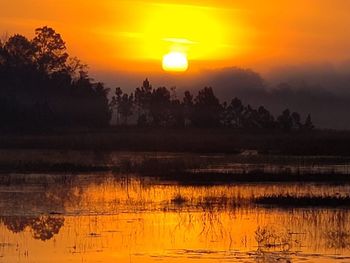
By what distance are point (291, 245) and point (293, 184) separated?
43.7 ft

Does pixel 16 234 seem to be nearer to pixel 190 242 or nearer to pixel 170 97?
pixel 190 242

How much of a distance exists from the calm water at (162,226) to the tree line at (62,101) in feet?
158

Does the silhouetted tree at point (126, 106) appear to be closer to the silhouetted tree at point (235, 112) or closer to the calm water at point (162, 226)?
the silhouetted tree at point (235, 112)

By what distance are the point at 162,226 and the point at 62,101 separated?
64.2 metres

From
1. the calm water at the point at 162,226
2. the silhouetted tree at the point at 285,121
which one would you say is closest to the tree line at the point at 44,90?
the silhouetted tree at the point at 285,121

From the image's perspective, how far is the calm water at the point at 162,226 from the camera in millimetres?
14977

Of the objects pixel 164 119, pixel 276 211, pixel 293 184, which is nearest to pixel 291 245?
pixel 276 211

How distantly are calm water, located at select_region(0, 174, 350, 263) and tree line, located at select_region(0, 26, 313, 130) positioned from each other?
4818 centimetres

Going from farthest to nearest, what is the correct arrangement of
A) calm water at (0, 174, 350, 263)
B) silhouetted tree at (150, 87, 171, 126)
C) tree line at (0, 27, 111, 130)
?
silhouetted tree at (150, 87, 171, 126) → tree line at (0, 27, 111, 130) → calm water at (0, 174, 350, 263)

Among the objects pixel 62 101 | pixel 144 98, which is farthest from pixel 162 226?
pixel 144 98

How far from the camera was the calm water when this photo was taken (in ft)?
49.1

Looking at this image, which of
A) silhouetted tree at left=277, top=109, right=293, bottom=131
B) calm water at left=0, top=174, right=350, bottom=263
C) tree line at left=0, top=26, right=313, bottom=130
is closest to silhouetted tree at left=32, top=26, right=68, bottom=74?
tree line at left=0, top=26, right=313, bottom=130

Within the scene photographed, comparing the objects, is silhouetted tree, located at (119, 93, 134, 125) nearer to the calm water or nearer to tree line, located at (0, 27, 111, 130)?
tree line, located at (0, 27, 111, 130)

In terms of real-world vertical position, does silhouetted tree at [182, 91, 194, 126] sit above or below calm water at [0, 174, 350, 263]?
above
